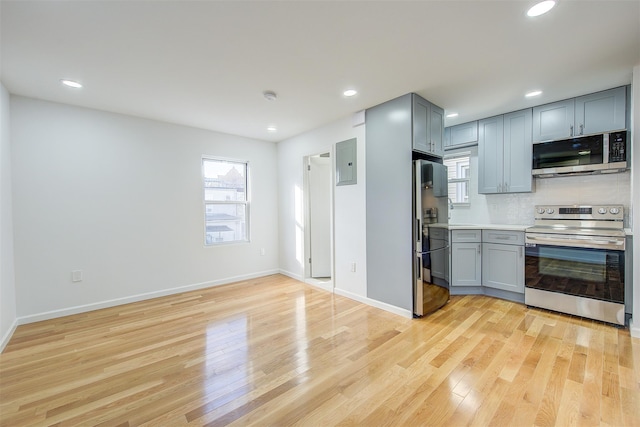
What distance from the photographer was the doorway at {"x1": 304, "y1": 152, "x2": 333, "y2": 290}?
15.0 ft

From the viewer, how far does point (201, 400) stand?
1766 mm

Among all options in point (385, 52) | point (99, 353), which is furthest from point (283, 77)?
point (99, 353)

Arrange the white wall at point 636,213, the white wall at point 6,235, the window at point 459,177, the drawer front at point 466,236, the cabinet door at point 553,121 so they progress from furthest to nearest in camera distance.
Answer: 1. the window at point 459,177
2. the drawer front at point 466,236
3. the cabinet door at point 553,121
4. the white wall at point 6,235
5. the white wall at point 636,213

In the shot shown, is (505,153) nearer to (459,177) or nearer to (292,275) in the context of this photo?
(459,177)

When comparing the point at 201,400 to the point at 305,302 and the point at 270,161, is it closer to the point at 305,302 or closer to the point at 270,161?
the point at 305,302

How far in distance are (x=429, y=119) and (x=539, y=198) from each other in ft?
6.32

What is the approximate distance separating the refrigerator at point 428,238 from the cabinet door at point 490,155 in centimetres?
102

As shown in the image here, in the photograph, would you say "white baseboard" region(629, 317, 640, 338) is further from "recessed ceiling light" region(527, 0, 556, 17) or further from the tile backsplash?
"recessed ceiling light" region(527, 0, 556, 17)

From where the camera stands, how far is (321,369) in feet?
6.84

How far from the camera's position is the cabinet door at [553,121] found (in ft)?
10.4

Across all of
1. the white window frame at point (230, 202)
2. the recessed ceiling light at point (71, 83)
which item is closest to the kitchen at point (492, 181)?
the white window frame at point (230, 202)

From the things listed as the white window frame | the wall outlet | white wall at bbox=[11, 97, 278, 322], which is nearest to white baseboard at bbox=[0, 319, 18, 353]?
white wall at bbox=[11, 97, 278, 322]

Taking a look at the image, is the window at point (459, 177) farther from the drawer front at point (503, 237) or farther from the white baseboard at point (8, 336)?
the white baseboard at point (8, 336)

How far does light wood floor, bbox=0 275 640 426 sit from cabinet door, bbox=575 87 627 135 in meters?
2.16
